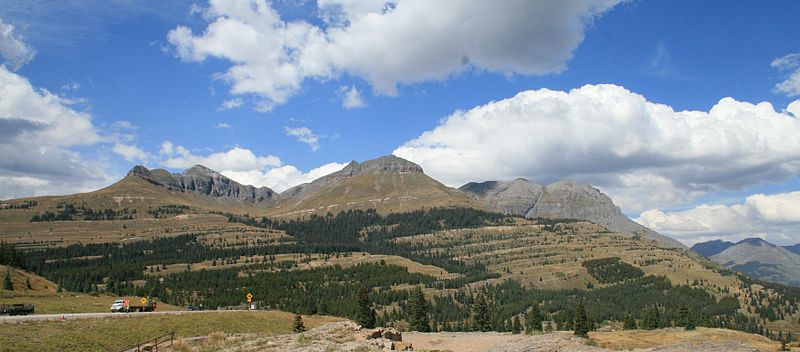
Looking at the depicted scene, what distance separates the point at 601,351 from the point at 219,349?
41.5 m

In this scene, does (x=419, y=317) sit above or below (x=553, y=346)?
below

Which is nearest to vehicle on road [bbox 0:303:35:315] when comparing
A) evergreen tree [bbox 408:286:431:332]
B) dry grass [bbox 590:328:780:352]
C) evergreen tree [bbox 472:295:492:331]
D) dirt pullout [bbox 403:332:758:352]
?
dirt pullout [bbox 403:332:758:352]

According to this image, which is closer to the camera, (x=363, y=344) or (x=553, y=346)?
(x=363, y=344)

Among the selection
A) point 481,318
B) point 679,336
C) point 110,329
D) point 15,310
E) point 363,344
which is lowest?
point 481,318

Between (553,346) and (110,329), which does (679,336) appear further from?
(110,329)

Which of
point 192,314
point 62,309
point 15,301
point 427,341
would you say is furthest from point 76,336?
point 427,341

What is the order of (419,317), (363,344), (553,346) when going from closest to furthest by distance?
(363,344) → (553,346) → (419,317)

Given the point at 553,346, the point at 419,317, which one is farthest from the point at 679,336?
the point at 553,346

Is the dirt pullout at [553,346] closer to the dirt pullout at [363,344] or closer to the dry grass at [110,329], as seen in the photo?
the dirt pullout at [363,344]

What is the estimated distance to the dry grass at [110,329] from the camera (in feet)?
196

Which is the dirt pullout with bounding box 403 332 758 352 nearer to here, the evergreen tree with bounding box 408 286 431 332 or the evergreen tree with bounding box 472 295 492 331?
the evergreen tree with bounding box 408 286 431 332

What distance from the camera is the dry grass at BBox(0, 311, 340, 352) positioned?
59.7 m

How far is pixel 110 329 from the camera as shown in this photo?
72438 mm

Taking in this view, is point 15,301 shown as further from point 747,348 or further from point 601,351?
point 747,348
